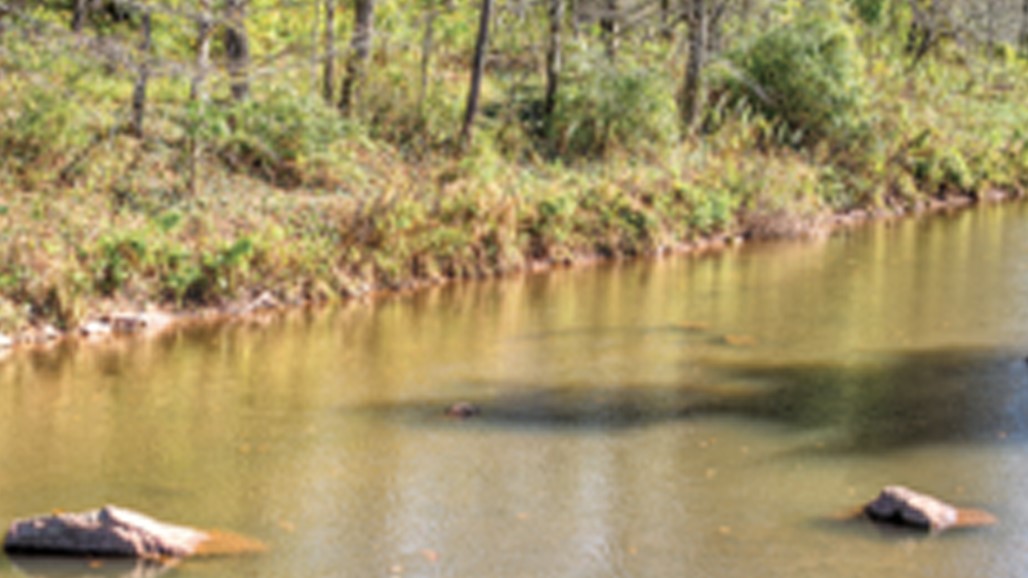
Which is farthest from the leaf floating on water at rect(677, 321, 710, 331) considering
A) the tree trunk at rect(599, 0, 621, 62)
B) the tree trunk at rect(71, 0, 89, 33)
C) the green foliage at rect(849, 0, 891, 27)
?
the green foliage at rect(849, 0, 891, 27)

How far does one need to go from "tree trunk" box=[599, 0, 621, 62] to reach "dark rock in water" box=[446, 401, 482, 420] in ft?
43.2

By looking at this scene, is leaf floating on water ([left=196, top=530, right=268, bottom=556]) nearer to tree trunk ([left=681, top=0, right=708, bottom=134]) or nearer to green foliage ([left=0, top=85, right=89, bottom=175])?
green foliage ([left=0, top=85, right=89, bottom=175])

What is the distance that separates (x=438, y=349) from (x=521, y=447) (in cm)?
391

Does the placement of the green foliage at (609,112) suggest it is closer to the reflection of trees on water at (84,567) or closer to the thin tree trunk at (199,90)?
the thin tree trunk at (199,90)

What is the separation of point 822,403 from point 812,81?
50.7ft

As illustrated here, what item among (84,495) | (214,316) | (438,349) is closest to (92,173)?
(214,316)

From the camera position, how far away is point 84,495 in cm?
891

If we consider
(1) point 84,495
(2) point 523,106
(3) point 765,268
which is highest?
(2) point 523,106

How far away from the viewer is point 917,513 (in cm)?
816

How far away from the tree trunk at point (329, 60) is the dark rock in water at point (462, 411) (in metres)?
10.3

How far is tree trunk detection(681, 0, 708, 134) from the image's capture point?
24703 millimetres

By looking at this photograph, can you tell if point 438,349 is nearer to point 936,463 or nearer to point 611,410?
point 611,410

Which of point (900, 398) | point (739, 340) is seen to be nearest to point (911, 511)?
point (900, 398)

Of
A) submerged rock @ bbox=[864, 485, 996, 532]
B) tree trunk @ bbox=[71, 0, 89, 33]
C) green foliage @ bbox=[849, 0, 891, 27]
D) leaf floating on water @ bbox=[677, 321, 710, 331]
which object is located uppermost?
green foliage @ bbox=[849, 0, 891, 27]
